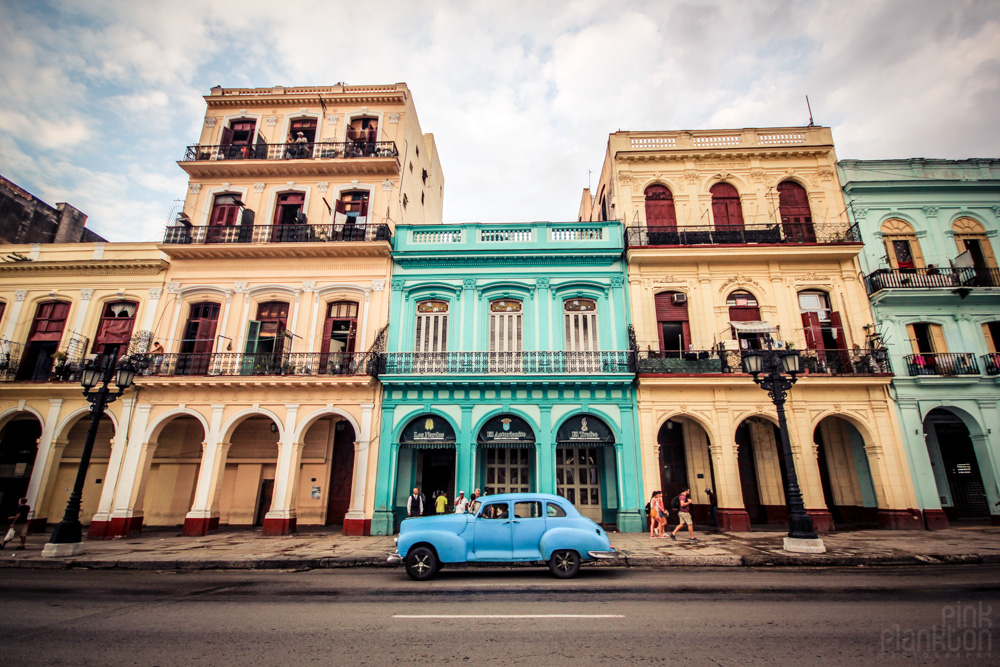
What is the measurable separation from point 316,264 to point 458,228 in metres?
5.84

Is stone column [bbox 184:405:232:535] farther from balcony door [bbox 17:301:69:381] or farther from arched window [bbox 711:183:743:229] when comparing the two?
arched window [bbox 711:183:743:229]

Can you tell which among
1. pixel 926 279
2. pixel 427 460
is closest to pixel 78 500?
pixel 427 460

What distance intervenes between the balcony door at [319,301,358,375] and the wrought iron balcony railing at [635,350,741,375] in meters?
10.7

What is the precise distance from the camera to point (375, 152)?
765 inches

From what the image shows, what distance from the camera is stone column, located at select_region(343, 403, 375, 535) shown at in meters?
15.5

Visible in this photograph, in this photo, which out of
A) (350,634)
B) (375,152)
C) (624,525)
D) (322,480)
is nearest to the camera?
(350,634)

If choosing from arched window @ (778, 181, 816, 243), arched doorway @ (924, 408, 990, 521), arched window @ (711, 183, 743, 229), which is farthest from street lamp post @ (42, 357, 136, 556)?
arched doorway @ (924, 408, 990, 521)

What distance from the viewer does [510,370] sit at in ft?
54.8

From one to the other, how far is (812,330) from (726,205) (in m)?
5.91

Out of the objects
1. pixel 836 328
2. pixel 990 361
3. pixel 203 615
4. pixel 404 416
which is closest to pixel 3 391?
pixel 404 416

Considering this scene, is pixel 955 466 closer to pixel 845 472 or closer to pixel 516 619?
pixel 845 472

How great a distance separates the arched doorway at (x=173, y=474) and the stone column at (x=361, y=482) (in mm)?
7548

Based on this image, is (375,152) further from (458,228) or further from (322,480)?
(322,480)

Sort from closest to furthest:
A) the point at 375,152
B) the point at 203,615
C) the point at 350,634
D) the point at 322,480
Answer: the point at 350,634
the point at 203,615
the point at 322,480
the point at 375,152
